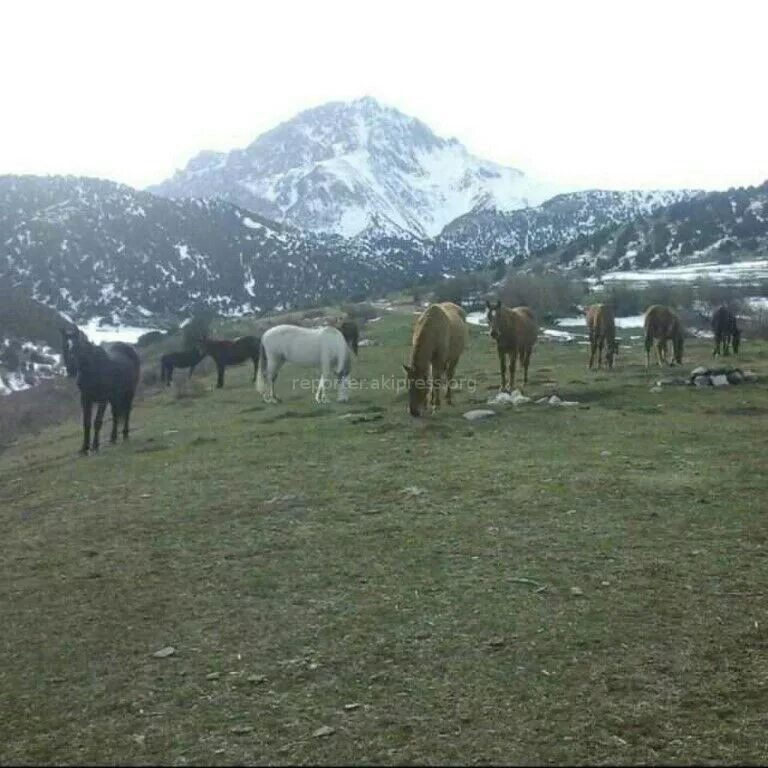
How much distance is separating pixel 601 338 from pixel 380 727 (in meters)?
21.4

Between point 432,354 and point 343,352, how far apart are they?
13.2 feet

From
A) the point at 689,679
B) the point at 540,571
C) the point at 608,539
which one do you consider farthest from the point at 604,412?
the point at 689,679

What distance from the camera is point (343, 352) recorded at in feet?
64.6

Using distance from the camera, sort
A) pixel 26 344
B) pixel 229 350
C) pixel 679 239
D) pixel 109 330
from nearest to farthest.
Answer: pixel 229 350, pixel 26 344, pixel 679 239, pixel 109 330

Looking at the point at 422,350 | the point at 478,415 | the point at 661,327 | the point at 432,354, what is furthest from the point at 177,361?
the point at 478,415

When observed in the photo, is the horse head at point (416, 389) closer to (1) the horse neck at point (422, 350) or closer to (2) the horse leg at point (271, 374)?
(1) the horse neck at point (422, 350)

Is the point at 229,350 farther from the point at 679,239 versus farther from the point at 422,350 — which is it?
the point at 679,239

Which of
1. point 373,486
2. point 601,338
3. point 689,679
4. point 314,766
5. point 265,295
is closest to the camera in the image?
point 314,766

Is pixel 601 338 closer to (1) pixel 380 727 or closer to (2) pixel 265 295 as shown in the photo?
(1) pixel 380 727

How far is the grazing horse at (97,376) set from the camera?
14.3 metres

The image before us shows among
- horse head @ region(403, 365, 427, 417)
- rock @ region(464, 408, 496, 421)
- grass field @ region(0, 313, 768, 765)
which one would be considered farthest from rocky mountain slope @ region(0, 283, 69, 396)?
grass field @ region(0, 313, 768, 765)

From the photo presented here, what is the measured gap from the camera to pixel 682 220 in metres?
130

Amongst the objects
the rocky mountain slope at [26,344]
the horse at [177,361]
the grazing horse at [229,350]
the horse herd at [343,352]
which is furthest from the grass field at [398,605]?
the rocky mountain slope at [26,344]

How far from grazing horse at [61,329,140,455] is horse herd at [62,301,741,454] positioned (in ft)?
0.06
